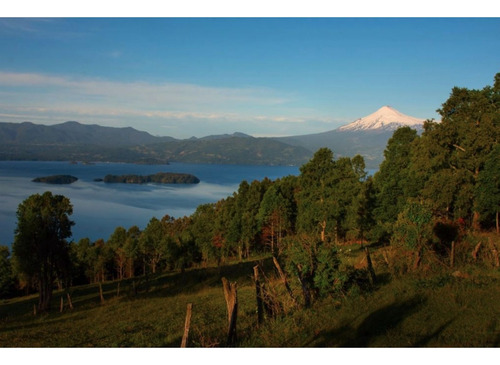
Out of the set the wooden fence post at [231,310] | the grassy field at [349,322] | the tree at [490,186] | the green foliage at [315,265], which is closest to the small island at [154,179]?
the tree at [490,186]

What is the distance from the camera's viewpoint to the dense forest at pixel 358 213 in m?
12.7

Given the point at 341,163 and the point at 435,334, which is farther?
the point at 341,163

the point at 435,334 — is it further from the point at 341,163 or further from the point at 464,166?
the point at 341,163

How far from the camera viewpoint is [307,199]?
30656mm

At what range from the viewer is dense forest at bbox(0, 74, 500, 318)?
41.7ft

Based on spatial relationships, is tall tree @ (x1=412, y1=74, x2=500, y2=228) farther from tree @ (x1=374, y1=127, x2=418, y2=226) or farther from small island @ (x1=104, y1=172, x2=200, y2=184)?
small island @ (x1=104, y1=172, x2=200, y2=184)

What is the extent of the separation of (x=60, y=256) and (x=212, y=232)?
822 inches

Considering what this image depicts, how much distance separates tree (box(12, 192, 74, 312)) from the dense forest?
7 cm

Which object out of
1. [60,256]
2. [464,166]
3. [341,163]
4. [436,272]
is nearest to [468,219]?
[464,166]

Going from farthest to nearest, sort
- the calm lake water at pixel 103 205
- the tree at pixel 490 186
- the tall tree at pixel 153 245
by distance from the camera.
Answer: the calm lake water at pixel 103 205 < the tall tree at pixel 153 245 < the tree at pixel 490 186

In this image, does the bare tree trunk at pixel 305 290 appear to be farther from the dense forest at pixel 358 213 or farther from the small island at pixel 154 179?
the small island at pixel 154 179

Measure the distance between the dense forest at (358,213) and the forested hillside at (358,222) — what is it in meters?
0.06

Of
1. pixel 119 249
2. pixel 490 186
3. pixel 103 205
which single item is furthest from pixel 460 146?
pixel 103 205

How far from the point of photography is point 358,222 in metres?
27.2
